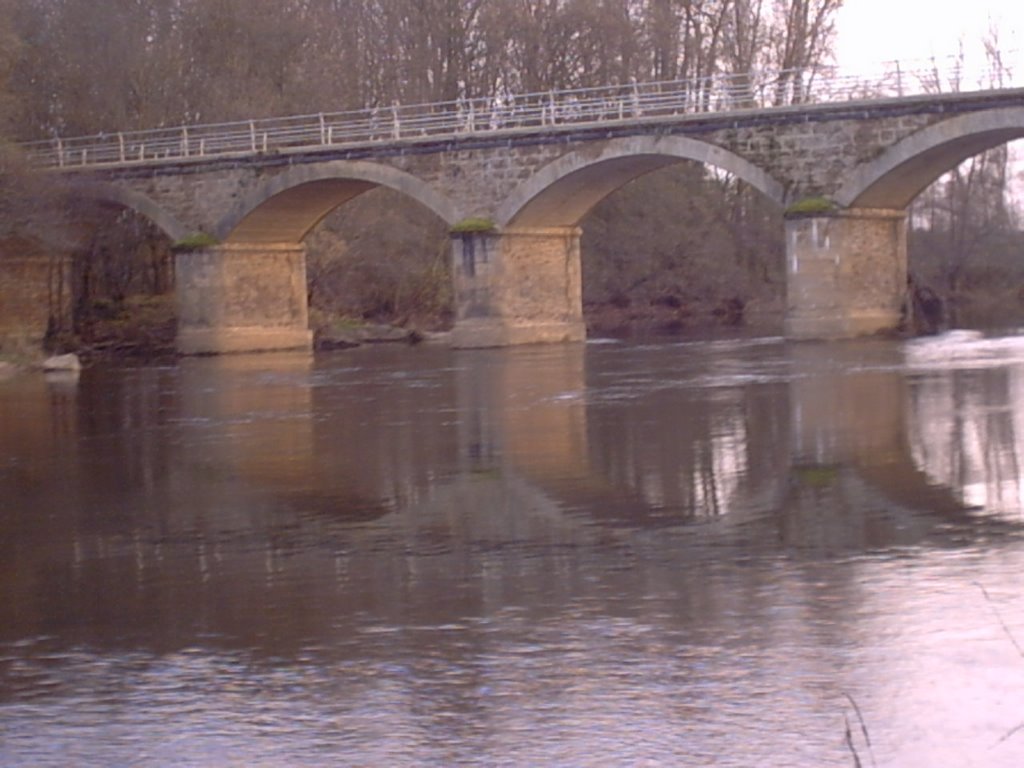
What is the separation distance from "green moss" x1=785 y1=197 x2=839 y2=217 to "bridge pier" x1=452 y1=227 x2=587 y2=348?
7.60 m

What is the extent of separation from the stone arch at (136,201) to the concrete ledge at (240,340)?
2653mm

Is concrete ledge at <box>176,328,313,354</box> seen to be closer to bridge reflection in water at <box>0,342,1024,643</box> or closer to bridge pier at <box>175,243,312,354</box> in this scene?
bridge pier at <box>175,243,312,354</box>

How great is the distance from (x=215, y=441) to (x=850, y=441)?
22.3ft

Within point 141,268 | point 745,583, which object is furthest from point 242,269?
point 745,583

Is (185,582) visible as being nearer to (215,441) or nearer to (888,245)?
(215,441)

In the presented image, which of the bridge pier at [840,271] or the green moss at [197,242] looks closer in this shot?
the bridge pier at [840,271]

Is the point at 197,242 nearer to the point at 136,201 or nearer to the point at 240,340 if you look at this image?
the point at 136,201

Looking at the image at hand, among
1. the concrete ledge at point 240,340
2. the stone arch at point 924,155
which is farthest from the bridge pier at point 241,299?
the stone arch at point 924,155

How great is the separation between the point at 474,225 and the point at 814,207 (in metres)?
Answer: 8.54

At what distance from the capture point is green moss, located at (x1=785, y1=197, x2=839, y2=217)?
36219 mm

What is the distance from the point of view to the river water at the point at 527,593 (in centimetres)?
596

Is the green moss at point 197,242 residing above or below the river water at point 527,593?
above

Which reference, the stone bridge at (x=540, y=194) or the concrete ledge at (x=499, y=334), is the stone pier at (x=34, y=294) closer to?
the stone bridge at (x=540, y=194)

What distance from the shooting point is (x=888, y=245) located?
3822 centimetres
